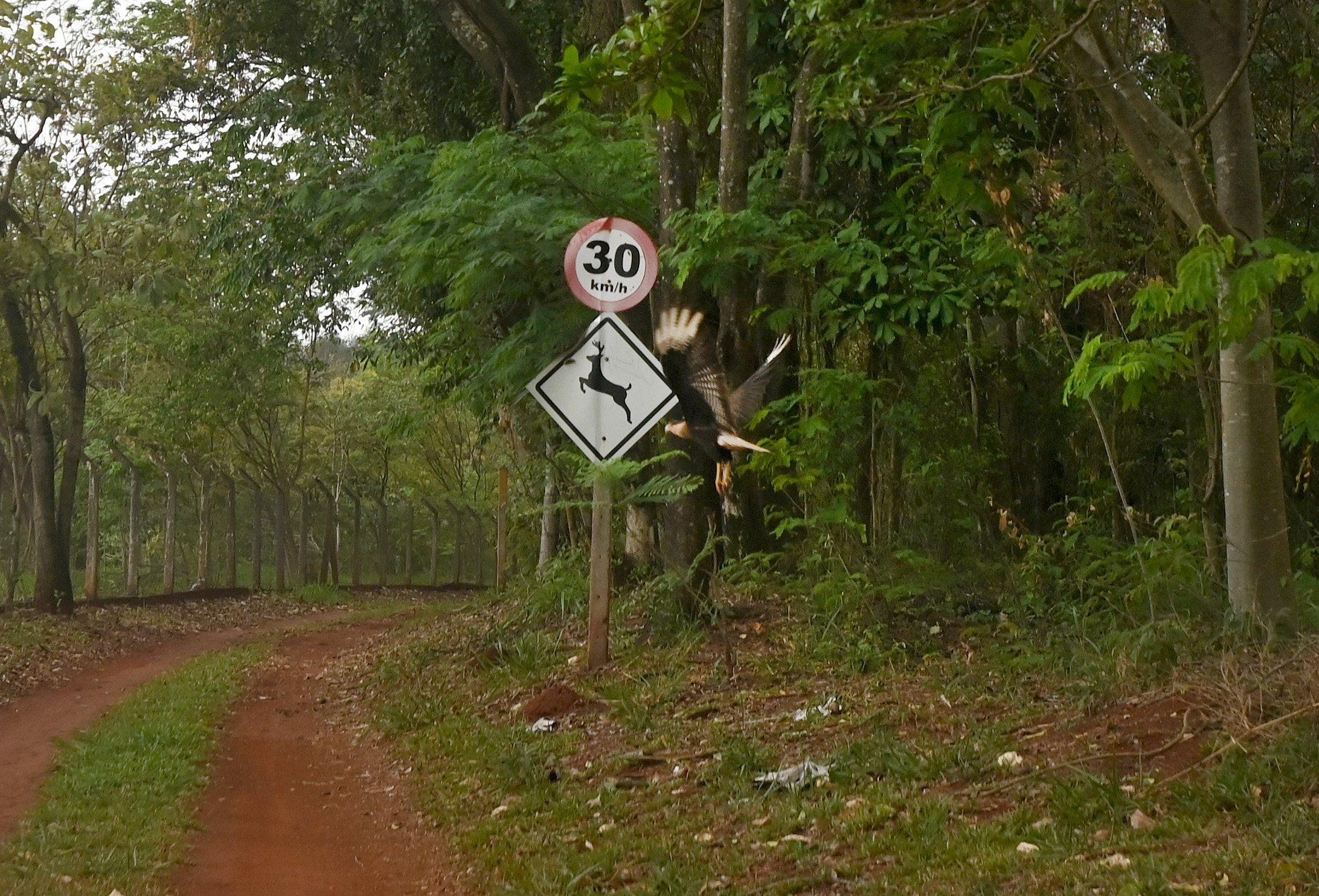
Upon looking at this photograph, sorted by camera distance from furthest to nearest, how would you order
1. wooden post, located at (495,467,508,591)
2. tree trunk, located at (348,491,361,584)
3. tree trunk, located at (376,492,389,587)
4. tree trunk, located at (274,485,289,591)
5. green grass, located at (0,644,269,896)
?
tree trunk, located at (376,492,389,587), tree trunk, located at (348,491,361,584), tree trunk, located at (274,485,289,591), wooden post, located at (495,467,508,591), green grass, located at (0,644,269,896)

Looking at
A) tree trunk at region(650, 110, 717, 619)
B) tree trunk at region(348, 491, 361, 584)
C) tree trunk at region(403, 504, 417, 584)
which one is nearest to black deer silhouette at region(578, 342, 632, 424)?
tree trunk at region(650, 110, 717, 619)

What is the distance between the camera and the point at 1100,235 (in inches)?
358

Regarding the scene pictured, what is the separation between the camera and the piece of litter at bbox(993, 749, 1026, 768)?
19.4ft

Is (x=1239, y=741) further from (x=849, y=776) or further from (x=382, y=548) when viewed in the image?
(x=382, y=548)

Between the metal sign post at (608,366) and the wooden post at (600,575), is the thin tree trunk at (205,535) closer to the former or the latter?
the wooden post at (600,575)

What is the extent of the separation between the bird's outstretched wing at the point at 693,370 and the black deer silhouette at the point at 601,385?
352 millimetres

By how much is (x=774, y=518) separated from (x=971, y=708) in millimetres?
5193

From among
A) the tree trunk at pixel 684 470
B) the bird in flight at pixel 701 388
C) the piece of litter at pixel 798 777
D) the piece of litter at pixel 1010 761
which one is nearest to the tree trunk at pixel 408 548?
the tree trunk at pixel 684 470

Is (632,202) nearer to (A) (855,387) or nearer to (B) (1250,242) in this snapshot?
(A) (855,387)

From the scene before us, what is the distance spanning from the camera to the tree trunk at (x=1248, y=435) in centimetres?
668

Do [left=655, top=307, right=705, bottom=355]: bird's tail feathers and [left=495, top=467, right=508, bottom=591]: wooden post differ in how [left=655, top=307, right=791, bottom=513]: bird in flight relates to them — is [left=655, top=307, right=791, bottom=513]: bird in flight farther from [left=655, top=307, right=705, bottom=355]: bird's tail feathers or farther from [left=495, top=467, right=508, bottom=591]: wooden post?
[left=495, top=467, right=508, bottom=591]: wooden post

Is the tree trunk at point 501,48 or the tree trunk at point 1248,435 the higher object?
the tree trunk at point 501,48

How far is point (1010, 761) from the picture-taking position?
5.95 m

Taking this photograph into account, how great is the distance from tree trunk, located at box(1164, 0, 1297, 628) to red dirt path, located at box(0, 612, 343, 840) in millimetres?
6209
